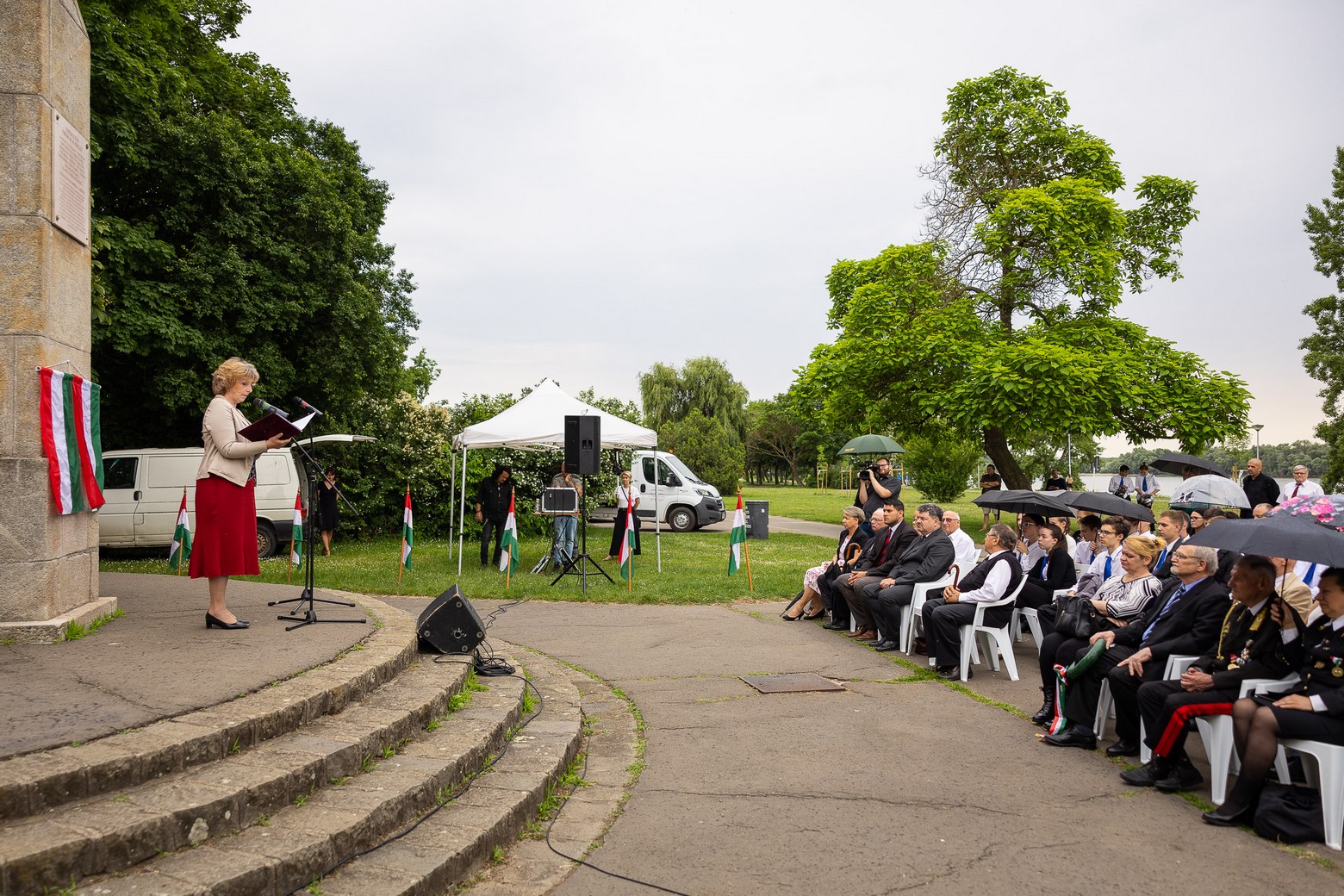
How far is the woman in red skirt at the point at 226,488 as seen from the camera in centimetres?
584

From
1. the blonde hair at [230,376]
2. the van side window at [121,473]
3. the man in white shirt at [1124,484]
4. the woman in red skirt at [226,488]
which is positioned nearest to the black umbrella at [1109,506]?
the woman in red skirt at [226,488]

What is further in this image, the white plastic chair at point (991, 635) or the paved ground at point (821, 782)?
the white plastic chair at point (991, 635)

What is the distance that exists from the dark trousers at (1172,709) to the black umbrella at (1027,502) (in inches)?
172

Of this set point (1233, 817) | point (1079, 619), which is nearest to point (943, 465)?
point (1079, 619)

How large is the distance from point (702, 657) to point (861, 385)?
688 inches

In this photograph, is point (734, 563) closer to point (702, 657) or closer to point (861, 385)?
point (702, 657)

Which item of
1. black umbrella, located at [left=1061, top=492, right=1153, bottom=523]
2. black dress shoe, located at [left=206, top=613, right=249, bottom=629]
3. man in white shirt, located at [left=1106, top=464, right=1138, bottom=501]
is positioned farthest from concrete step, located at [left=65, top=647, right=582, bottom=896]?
man in white shirt, located at [left=1106, top=464, right=1138, bottom=501]

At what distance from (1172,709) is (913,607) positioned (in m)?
3.80

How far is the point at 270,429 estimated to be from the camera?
18.9ft

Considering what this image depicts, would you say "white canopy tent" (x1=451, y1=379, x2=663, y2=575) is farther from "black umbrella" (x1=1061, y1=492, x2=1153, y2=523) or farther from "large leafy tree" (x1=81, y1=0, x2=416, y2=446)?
"black umbrella" (x1=1061, y1=492, x2=1153, y2=523)

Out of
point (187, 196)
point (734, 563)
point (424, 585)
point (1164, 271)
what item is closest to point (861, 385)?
point (1164, 271)

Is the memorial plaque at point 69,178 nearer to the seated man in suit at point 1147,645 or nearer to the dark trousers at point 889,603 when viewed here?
the dark trousers at point 889,603

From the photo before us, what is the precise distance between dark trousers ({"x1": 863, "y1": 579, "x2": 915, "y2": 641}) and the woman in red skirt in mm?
5839

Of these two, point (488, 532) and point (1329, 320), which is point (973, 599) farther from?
point (1329, 320)
